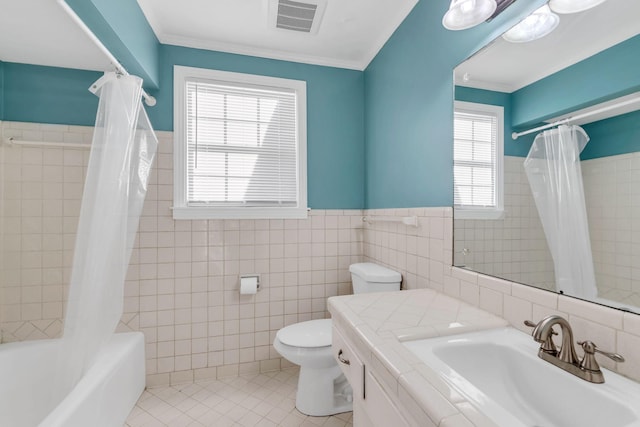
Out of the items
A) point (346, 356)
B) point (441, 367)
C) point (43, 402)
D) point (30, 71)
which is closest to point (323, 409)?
point (346, 356)

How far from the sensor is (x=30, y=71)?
178 centimetres

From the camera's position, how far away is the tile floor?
1651 mm

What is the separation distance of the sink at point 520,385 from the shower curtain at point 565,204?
0.80 ft

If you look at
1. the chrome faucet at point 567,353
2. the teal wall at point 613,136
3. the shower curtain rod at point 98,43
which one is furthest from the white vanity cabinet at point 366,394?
the shower curtain rod at point 98,43

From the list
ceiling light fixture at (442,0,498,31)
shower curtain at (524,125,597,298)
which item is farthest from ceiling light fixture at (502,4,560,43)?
shower curtain at (524,125,597,298)

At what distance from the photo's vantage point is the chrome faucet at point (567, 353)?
68cm

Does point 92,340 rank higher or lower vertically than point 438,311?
lower

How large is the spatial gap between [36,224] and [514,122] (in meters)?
2.71

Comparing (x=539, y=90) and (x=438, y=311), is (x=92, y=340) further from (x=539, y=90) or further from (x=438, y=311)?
(x=539, y=90)

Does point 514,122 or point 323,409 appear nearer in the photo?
point 514,122

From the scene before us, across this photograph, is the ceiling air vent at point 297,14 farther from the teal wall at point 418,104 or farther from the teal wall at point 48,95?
the teal wall at point 48,95

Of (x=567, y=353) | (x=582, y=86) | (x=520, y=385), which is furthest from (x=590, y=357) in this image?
(x=582, y=86)

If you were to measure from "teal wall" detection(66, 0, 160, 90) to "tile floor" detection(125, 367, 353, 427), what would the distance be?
209 centimetres

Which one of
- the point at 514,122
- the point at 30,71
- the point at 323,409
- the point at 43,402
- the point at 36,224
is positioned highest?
the point at 30,71
